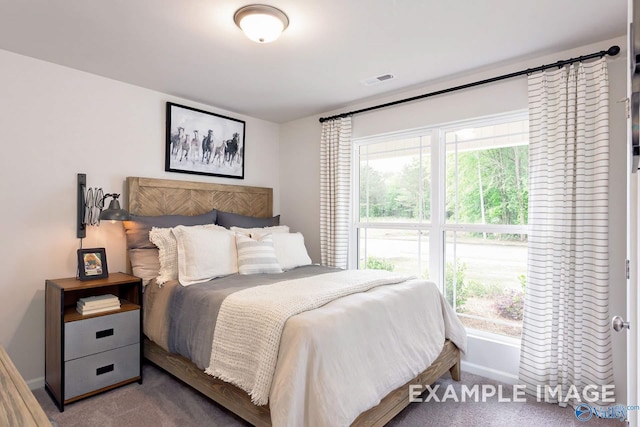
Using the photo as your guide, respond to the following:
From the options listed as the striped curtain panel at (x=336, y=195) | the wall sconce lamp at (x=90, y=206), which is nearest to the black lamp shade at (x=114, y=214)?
the wall sconce lamp at (x=90, y=206)

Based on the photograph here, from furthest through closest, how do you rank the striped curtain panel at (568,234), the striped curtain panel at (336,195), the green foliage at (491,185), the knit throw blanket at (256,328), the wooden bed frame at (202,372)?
the striped curtain panel at (336,195), the green foliage at (491,185), the striped curtain panel at (568,234), the wooden bed frame at (202,372), the knit throw blanket at (256,328)

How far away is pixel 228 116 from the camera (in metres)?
3.79

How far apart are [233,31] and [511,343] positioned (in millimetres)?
3038

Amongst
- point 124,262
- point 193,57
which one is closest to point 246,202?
point 124,262

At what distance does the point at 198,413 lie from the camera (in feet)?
7.09

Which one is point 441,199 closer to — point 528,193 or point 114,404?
point 528,193

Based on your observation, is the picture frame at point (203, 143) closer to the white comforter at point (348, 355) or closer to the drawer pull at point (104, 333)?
the drawer pull at point (104, 333)

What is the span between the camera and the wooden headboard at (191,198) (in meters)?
3.03

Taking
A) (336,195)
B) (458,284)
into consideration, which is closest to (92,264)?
(336,195)

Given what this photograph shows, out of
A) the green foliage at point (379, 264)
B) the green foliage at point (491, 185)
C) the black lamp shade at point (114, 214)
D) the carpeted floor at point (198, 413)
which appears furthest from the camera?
the green foliage at point (379, 264)

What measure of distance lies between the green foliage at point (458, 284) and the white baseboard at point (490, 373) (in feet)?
1.50

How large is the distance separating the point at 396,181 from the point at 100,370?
2.90 meters

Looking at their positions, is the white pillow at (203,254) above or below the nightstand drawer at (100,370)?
above

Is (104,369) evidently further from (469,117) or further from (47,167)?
(469,117)
